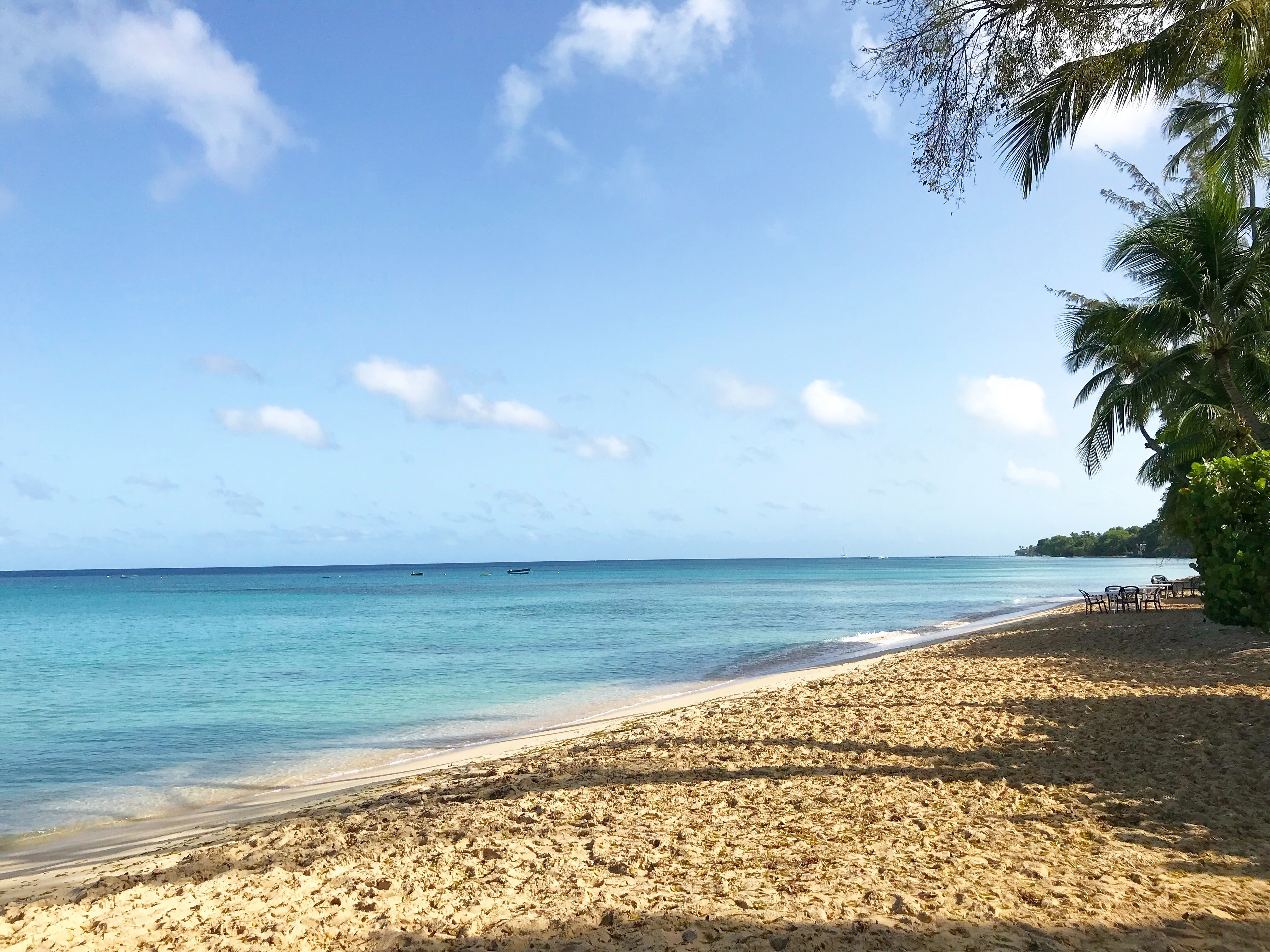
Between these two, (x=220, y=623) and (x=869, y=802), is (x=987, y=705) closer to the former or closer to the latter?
(x=869, y=802)

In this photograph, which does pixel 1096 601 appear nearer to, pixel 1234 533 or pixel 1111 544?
pixel 1234 533

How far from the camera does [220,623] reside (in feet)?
122

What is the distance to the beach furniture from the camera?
20.7 metres

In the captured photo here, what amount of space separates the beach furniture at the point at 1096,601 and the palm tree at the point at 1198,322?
3941 mm

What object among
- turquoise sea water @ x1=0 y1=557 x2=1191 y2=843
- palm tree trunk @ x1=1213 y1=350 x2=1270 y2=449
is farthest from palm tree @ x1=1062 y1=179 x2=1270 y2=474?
turquoise sea water @ x1=0 y1=557 x2=1191 y2=843

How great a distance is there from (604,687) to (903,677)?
20.8ft

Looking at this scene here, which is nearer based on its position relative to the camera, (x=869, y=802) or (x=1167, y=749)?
(x=869, y=802)

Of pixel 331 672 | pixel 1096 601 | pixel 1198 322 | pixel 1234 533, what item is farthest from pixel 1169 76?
pixel 331 672

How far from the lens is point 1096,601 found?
21375mm

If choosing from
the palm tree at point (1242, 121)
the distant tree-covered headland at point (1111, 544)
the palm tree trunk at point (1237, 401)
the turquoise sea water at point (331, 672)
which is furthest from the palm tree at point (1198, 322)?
the distant tree-covered headland at point (1111, 544)

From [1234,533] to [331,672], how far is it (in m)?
17.9

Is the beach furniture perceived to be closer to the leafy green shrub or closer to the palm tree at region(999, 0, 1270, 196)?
the leafy green shrub

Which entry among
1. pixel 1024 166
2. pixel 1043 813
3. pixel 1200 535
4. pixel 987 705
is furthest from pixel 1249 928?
pixel 1200 535

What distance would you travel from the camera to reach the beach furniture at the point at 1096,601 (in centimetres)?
2073
